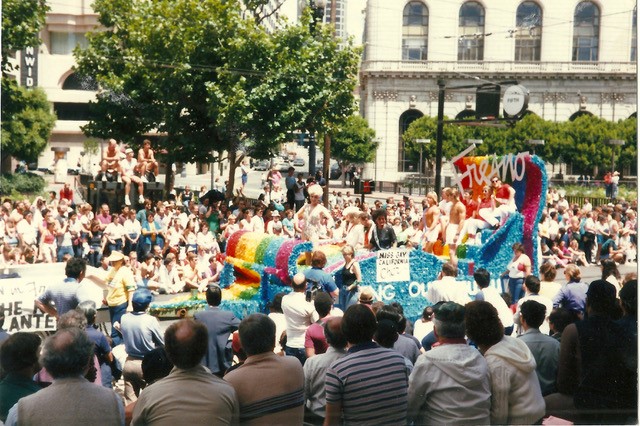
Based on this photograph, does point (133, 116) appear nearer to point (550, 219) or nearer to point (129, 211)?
point (129, 211)

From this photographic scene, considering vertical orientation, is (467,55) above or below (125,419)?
above

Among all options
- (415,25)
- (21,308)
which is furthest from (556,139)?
(21,308)

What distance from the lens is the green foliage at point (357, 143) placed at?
177ft

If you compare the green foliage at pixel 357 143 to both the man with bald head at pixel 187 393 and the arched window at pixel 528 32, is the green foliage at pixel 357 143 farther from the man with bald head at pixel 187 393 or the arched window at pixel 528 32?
the man with bald head at pixel 187 393

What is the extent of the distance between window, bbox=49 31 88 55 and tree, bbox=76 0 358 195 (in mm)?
554

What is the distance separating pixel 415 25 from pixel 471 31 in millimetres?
3379

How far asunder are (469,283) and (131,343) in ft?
21.0

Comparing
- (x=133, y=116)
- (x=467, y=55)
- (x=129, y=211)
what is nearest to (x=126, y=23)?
(x=133, y=116)

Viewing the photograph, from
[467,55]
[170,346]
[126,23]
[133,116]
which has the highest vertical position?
[467,55]

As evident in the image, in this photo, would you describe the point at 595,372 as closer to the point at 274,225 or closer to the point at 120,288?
the point at 120,288

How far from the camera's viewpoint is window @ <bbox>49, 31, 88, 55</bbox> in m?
21.9

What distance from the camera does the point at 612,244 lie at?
755 inches

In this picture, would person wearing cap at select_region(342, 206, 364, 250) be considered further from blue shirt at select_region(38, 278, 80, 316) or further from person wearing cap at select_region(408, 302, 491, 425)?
person wearing cap at select_region(408, 302, 491, 425)

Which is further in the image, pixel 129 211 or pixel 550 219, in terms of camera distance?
pixel 550 219
